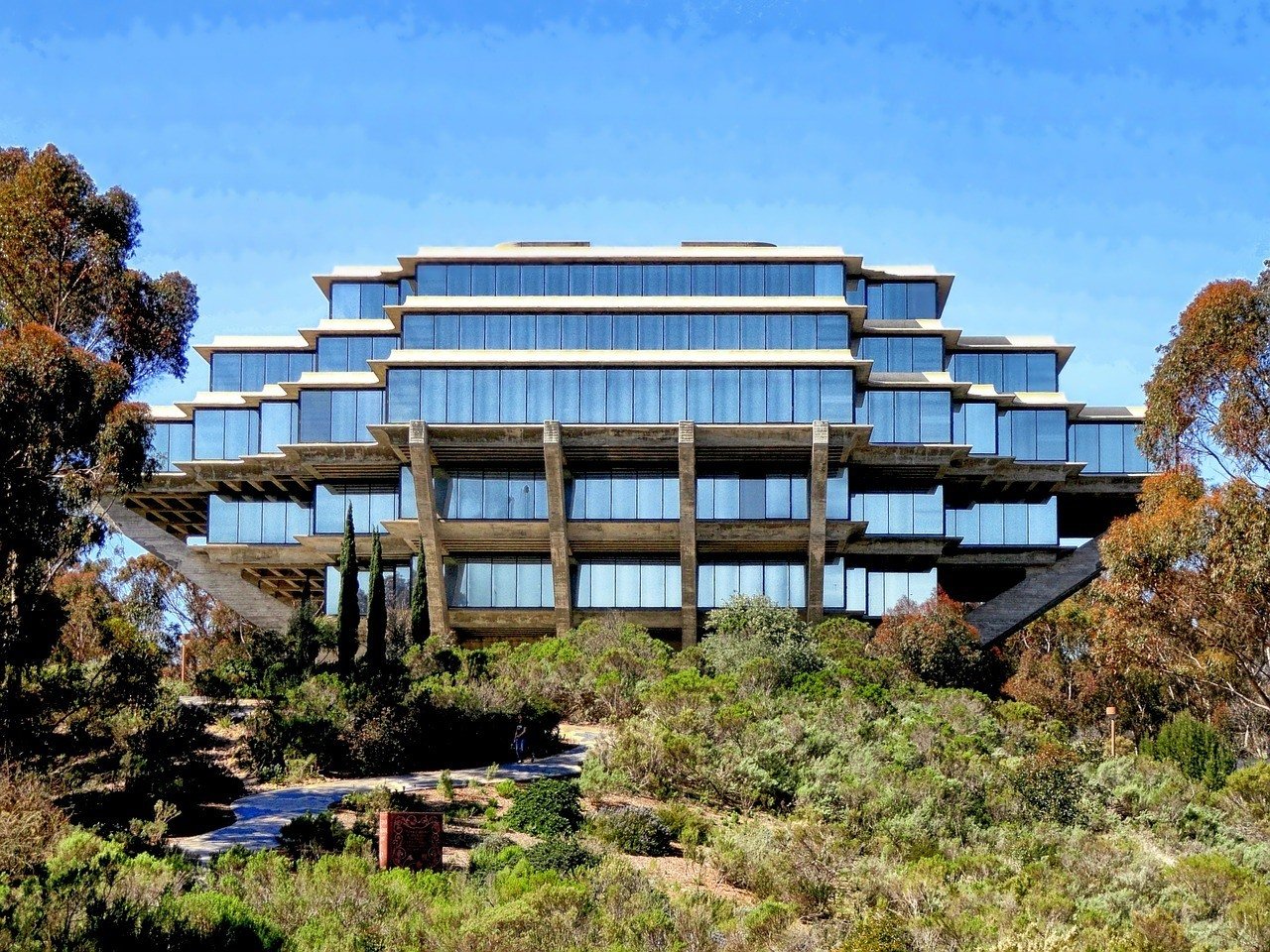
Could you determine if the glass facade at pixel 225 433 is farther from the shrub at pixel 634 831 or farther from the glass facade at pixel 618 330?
the shrub at pixel 634 831

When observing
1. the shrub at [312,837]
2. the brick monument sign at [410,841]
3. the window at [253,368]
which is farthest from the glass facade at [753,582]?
the brick monument sign at [410,841]

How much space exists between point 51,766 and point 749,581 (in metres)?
33.0

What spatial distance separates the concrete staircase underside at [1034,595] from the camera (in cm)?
5897

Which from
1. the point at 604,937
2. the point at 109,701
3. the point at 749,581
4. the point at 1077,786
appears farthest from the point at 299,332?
the point at 604,937

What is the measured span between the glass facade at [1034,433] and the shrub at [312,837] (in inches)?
1580

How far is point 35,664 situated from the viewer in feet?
89.6

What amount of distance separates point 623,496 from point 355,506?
10614 millimetres

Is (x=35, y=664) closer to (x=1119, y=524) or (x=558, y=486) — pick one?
(x=1119, y=524)

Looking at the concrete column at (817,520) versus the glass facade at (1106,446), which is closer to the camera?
the concrete column at (817,520)

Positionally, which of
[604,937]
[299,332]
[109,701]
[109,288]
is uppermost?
[299,332]

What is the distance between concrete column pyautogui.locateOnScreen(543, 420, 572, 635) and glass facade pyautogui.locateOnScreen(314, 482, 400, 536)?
661 cm

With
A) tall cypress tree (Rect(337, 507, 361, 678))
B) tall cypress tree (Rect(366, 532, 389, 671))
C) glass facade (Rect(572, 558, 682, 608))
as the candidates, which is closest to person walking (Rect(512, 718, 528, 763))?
tall cypress tree (Rect(366, 532, 389, 671))

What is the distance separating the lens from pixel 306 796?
2791cm

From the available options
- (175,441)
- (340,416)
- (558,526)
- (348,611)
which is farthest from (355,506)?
(348,611)
